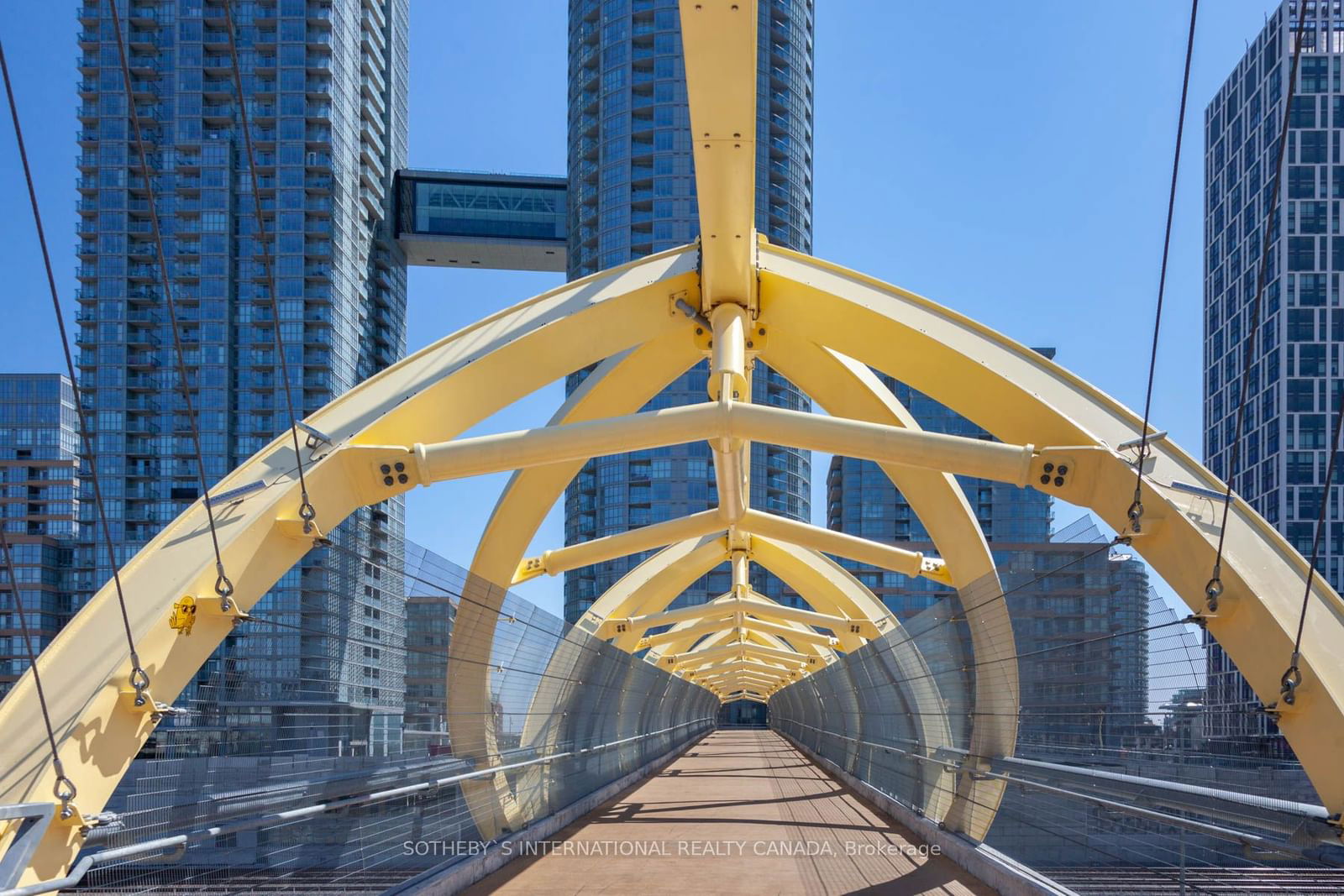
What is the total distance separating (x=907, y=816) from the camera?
1498cm

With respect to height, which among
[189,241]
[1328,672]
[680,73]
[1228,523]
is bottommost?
[1328,672]

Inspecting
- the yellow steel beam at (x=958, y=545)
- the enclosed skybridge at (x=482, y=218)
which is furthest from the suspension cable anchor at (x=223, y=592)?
the enclosed skybridge at (x=482, y=218)

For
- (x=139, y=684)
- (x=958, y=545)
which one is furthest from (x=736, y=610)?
(x=139, y=684)

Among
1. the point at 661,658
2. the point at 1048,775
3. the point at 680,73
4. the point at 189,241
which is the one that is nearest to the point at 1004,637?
the point at 1048,775

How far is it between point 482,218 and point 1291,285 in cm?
5862

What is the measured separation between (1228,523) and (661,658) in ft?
85.6

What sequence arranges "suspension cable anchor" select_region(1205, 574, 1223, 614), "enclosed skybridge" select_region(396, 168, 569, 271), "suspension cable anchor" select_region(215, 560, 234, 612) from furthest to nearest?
1. "enclosed skybridge" select_region(396, 168, 569, 271)
2. "suspension cable anchor" select_region(215, 560, 234, 612)
3. "suspension cable anchor" select_region(1205, 574, 1223, 614)

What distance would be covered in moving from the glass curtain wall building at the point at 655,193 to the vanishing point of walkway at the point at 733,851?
223ft

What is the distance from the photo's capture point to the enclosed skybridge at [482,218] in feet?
326

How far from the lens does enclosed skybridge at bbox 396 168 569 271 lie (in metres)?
99.4

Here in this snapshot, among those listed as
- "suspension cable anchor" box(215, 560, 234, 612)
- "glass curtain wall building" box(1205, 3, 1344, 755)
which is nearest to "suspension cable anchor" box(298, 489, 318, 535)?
"suspension cable anchor" box(215, 560, 234, 612)

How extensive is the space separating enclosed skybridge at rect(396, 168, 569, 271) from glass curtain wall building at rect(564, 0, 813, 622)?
19.6ft

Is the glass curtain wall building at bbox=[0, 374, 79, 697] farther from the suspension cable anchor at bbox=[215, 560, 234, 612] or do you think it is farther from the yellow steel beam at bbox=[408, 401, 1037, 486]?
the suspension cable anchor at bbox=[215, 560, 234, 612]

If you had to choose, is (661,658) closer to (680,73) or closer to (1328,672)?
(1328,672)
